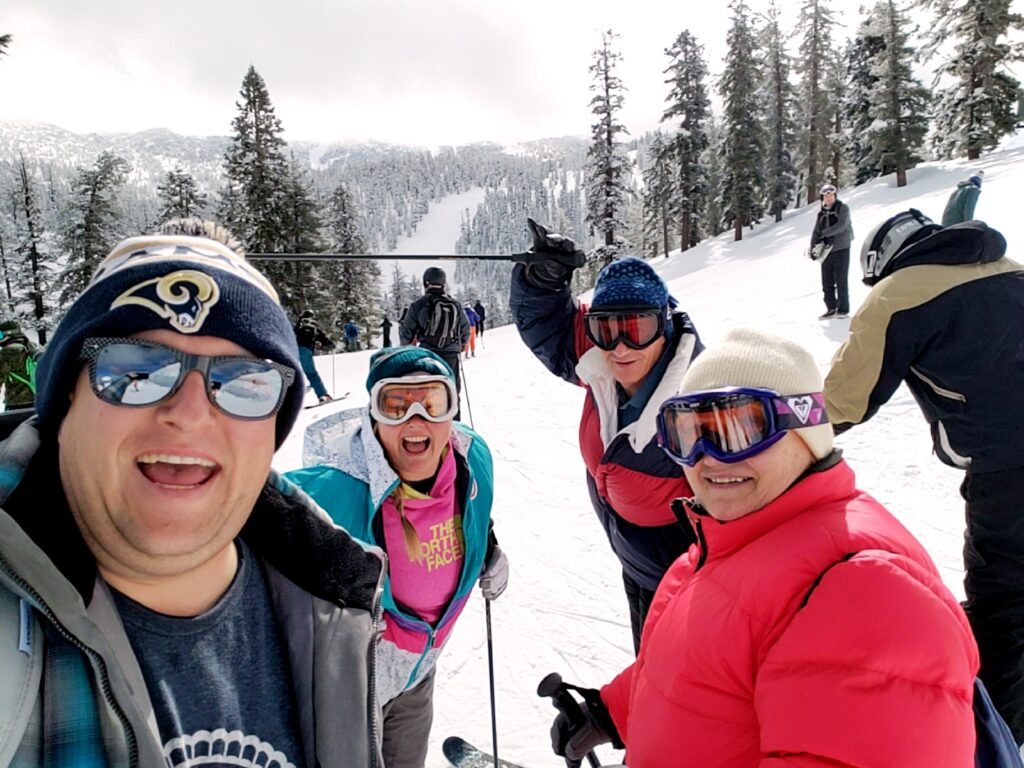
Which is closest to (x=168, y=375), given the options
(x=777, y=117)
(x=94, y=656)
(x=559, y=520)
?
(x=94, y=656)

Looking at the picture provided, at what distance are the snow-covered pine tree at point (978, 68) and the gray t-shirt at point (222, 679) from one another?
105 feet

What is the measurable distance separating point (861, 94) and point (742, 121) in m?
6.87

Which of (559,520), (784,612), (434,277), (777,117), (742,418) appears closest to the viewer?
(784,612)

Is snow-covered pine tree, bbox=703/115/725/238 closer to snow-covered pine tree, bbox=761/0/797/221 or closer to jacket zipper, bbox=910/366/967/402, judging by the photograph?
snow-covered pine tree, bbox=761/0/797/221

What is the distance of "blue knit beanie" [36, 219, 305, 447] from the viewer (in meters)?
1.19

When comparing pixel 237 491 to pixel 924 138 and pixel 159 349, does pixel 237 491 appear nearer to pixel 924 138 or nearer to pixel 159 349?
pixel 159 349

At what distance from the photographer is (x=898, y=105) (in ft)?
85.6

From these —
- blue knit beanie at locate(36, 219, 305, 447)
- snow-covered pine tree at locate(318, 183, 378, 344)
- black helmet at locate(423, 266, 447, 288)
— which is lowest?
blue knit beanie at locate(36, 219, 305, 447)

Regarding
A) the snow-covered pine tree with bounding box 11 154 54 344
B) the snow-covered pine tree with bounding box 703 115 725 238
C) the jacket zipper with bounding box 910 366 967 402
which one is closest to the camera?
the jacket zipper with bounding box 910 366 967 402

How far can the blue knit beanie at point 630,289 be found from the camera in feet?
9.30

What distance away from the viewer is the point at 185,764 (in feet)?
3.84

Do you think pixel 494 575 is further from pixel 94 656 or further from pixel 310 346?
pixel 310 346

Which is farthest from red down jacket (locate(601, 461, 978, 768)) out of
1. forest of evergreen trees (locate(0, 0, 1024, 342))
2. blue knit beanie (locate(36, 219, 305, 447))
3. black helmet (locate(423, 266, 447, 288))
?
forest of evergreen trees (locate(0, 0, 1024, 342))

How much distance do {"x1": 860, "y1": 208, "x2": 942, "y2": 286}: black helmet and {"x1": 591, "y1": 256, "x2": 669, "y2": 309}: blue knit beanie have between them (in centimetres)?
111
